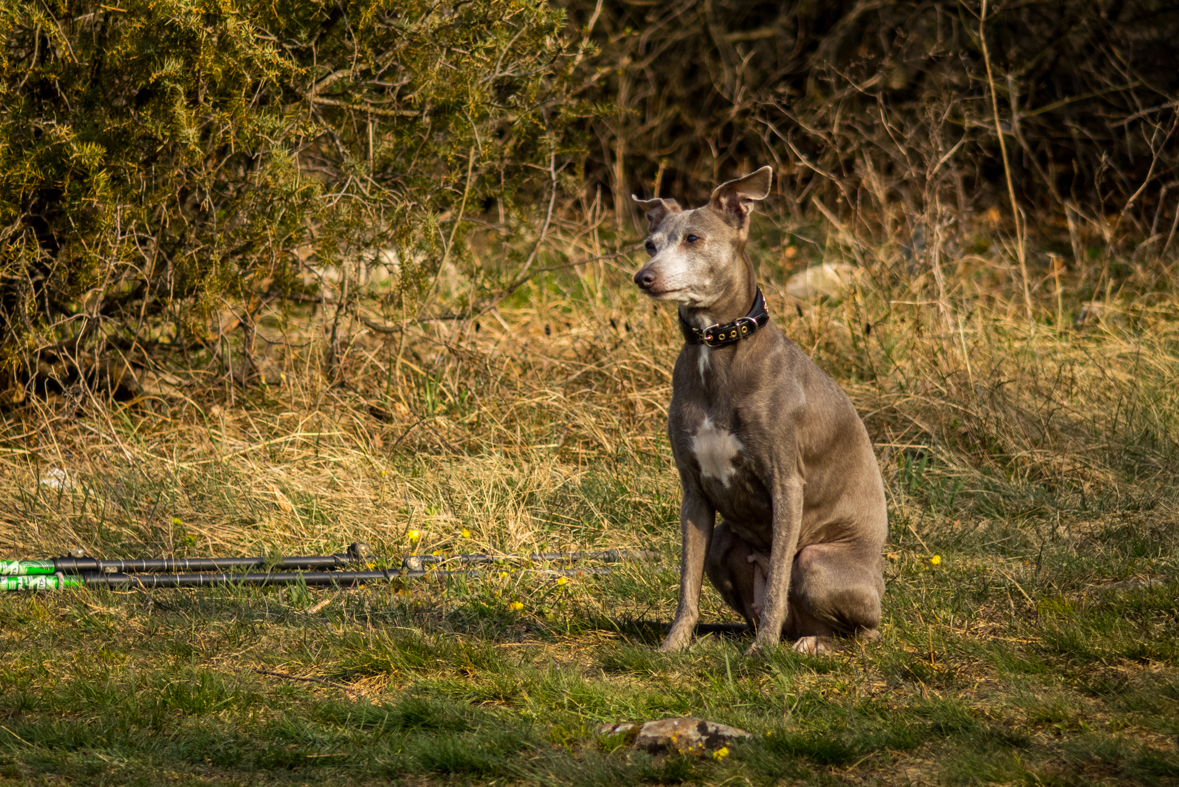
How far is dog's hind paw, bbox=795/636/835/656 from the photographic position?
362cm

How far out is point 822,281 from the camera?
298 inches

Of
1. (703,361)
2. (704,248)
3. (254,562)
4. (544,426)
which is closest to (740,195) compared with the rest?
(704,248)

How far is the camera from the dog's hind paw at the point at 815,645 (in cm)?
362

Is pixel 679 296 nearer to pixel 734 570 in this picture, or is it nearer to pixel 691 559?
pixel 691 559

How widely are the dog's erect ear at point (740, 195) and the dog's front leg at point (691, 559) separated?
2.97 feet

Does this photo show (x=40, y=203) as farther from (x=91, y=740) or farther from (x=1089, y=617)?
(x=1089, y=617)

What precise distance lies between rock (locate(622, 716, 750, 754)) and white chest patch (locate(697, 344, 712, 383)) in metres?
1.12

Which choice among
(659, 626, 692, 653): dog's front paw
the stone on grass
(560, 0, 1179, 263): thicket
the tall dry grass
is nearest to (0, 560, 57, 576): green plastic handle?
the tall dry grass

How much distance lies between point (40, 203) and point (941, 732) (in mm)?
4658

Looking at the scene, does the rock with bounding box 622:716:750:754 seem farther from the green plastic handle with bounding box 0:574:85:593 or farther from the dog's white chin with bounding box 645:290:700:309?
the green plastic handle with bounding box 0:574:85:593

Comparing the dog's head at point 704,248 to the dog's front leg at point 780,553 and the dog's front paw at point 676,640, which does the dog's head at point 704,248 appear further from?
the dog's front paw at point 676,640

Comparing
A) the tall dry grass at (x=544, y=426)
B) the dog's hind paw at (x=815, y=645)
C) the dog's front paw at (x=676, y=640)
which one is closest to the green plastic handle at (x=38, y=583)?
the tall dry grass at (x=544, y=426)

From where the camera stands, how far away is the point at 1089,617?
151 inches

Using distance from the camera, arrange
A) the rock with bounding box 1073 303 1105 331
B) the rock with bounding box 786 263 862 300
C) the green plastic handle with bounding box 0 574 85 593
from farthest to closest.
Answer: the rock with bounding box 1073 303 1105 331, the rock with bounding box 786 263 862 300, the green plastic handle with bounding box 0 574 85 593
